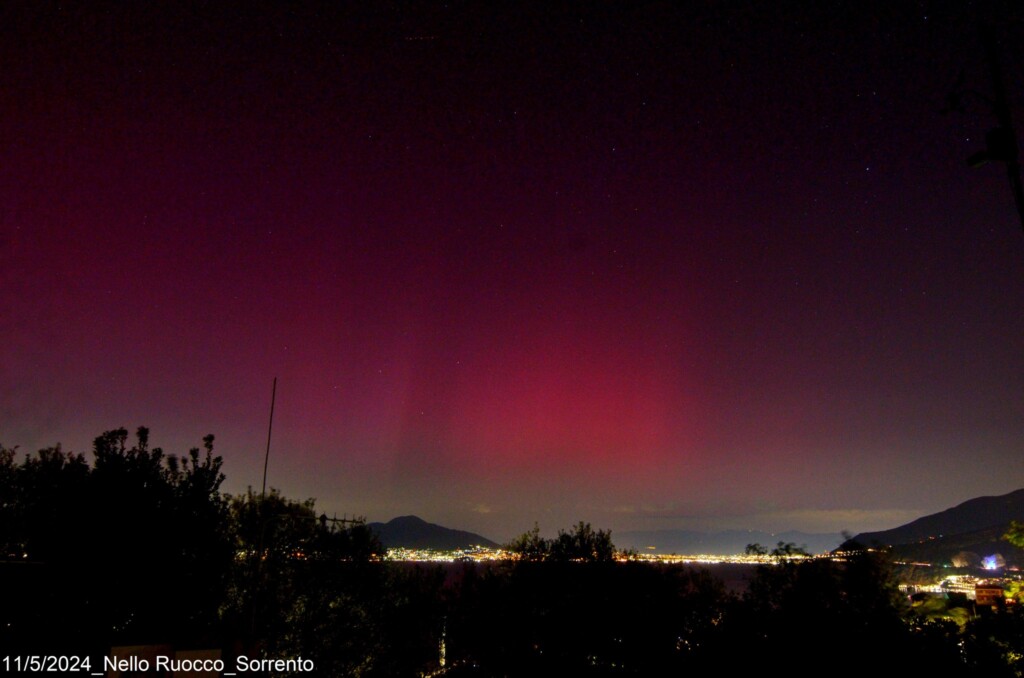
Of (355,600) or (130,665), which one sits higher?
(130,665)

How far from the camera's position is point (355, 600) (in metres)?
26.1

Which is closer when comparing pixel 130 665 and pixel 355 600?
pixel 130 665

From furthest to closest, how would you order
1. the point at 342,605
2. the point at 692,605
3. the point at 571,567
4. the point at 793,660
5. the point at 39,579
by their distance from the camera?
1. the point at 342,605
2. the point at 571,567
3. the point at 692,605
4. the point at 39,579
5. the point at 793,660

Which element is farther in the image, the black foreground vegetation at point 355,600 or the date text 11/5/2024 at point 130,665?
the black foreground vegetation at point 355,600

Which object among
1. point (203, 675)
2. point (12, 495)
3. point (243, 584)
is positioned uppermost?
point (12, 495)

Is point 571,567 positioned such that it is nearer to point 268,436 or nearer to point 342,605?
point 342,605

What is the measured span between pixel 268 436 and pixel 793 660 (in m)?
12.8

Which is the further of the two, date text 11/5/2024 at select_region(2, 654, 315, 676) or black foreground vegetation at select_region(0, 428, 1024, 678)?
black foreground vegetation at select_region(0, 428, 1024, 678)

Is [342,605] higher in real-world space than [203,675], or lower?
lower

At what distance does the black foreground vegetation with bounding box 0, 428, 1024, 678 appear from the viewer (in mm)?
9766

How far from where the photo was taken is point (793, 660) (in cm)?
969

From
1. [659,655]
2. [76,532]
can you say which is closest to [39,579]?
[76,532]

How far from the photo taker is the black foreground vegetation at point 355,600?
384 inches

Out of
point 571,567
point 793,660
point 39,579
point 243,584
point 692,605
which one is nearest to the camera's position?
point 793,660
